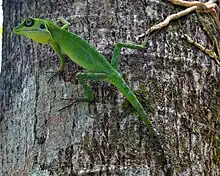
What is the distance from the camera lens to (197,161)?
2.09 meters

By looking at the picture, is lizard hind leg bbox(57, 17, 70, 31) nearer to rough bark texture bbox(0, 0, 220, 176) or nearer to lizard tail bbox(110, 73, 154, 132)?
rough bark texture bbox(0, 0, 220, 176)

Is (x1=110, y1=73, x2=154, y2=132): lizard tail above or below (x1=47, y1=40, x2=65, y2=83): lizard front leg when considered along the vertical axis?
below

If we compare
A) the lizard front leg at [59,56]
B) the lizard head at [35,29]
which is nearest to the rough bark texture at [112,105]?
the lizard front leg at [59,56]

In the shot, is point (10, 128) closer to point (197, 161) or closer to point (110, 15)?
point (110, 15)

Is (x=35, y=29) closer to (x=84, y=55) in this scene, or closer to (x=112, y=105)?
(x=84, y=55)

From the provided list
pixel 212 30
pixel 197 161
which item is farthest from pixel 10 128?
pixel 212 30

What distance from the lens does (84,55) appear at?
2.12 metres

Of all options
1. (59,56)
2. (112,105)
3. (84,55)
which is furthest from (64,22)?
(112,105)

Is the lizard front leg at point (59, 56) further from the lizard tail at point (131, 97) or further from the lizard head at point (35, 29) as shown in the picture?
the lizard tail at point (131, 97)

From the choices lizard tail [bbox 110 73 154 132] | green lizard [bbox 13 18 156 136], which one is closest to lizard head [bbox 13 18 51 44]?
green lizard [bbox 13 18 156 136]

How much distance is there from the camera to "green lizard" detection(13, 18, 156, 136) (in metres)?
2.07

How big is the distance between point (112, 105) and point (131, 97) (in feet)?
0.37

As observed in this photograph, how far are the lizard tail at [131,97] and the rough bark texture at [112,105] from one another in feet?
0.14

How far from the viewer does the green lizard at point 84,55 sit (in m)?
2.07
